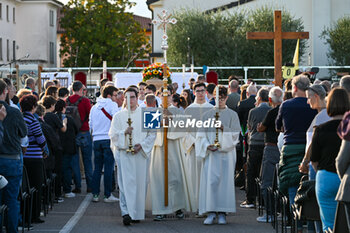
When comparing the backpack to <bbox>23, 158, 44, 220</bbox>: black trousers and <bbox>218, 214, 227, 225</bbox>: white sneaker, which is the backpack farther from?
<bbox>218, 214, 227, 225</bbox>: white sneaker

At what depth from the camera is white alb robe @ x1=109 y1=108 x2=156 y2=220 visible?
13.5 meters

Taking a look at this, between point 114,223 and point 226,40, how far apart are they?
1456 inches

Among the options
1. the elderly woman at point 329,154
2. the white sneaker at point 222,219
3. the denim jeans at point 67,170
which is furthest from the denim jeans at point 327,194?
the denim jeans at point 67,170

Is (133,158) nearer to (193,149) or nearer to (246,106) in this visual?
(193,149)

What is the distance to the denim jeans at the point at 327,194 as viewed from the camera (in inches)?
332

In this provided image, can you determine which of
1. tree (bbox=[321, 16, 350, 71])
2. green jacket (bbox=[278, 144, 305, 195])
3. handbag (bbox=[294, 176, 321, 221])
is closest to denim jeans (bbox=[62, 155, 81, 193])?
green jacket (bbox=[278, 144, 305, 195])

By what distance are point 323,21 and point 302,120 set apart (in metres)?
42.7

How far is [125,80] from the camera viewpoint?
28766 mm

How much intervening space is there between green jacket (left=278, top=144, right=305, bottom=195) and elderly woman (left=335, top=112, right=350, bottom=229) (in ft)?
10.8

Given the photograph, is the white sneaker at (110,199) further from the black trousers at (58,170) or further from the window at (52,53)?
the window at (52,53)

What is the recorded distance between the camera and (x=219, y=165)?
44.4 feet

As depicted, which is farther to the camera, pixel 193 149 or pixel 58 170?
pixel 58 170

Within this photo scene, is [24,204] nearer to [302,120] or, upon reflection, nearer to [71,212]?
[71,212]

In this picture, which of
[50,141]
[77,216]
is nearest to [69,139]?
[50,141]
